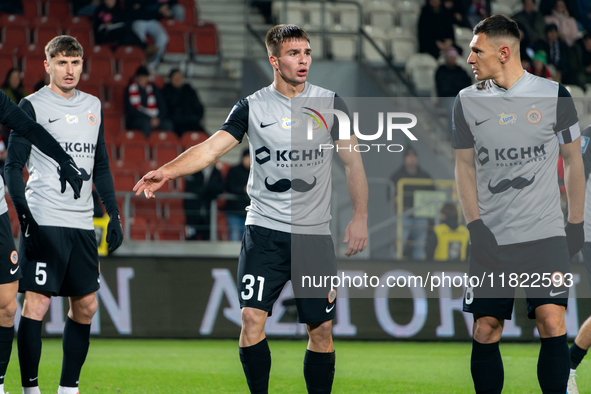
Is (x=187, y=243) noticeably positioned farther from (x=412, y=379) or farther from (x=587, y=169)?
(x=587, y=169)

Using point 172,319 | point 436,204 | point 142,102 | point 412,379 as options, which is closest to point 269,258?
point 412,379

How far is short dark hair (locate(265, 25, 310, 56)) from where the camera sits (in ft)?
14.7

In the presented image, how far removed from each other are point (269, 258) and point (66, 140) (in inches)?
64.8

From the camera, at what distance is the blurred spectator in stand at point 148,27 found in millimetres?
13594

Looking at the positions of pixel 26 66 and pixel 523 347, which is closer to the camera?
pixel 523 347

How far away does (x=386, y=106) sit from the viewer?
42.4ft

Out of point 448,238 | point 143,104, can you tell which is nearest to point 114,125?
point 143,104

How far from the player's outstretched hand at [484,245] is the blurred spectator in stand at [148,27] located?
1024 centimetres

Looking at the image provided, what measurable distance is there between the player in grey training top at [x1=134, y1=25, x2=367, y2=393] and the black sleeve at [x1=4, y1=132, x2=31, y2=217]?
131cm

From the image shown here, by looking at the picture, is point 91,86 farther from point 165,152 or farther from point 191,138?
point 191,138

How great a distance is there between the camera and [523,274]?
170 inches

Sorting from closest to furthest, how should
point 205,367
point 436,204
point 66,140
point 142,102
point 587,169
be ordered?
1. point 66,140
2. point 587,169
3. point 205,367
4. point 436,204
5. point 142,102

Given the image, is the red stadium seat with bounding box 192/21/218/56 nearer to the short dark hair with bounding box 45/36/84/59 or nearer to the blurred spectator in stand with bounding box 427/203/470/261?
the blurred spectator in stand with bounding box 427/203/470/261

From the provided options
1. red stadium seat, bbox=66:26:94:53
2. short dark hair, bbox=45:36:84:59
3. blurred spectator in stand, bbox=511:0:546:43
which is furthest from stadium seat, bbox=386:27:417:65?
short dark hair, bbox=45:36:84:59
